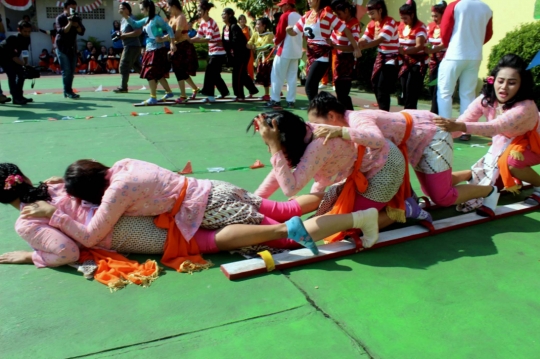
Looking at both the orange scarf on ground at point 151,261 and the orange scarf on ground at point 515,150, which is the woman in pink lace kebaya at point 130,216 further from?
the orange scarf on ground at point 515,150

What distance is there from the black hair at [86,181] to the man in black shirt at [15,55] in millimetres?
6437

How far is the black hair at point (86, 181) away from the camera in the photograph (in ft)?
8.69

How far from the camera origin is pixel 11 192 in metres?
2.61

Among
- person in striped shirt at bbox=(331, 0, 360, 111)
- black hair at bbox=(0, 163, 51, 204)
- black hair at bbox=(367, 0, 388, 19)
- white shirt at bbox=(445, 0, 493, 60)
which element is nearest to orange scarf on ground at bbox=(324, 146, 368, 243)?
black hair at bbox=(0, 163, 51, 204)

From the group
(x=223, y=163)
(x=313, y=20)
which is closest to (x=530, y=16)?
(x=313, y=20)

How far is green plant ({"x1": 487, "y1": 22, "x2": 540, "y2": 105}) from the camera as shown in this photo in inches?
295

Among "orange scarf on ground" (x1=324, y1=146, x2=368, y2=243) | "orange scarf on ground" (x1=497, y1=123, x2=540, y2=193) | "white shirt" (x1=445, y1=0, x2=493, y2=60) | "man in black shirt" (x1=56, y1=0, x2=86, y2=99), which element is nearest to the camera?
"orange scarf on ground" (x1=324, y1=146, x2=368, y2=243)

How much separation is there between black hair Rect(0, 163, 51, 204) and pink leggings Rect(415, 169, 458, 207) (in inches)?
91.1

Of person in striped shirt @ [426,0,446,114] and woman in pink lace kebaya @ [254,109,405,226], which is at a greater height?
person in striped shirt @ [426,0,446,114]

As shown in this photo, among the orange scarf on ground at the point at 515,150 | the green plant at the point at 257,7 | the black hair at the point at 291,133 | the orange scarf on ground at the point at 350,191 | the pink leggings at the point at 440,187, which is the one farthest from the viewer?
the green plant at the point at 257,7

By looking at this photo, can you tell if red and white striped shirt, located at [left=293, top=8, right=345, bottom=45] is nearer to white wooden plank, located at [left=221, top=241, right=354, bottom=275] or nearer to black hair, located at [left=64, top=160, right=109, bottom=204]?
white wooden plank, located at [left=221, top=241, right=354, bottom=275]

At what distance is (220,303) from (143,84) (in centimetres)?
1029

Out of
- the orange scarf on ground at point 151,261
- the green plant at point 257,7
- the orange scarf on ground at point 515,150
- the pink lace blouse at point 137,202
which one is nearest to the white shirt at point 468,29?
the orange scarf on ground at point 515,150

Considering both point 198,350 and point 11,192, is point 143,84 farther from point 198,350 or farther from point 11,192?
point 198,350
